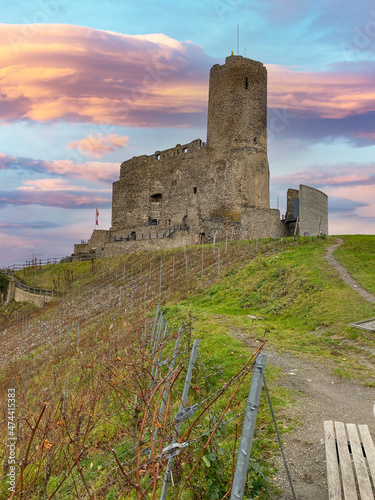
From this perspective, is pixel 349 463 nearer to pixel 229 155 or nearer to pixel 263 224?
pixel 263 224

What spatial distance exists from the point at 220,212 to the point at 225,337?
108 feet

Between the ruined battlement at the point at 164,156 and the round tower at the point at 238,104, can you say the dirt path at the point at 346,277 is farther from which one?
the ruined battlement at the point at 164,156

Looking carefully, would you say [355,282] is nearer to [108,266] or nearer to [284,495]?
[284,495]

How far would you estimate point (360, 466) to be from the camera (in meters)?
4.30

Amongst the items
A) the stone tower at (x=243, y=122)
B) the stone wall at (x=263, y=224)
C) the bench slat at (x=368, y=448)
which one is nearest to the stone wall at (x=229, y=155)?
the stone tower at (x=243, y=122)

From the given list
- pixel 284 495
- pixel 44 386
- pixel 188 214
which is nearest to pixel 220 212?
pixel 188 214

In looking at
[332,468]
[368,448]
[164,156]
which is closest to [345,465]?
[332,468]

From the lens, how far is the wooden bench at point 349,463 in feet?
13.1

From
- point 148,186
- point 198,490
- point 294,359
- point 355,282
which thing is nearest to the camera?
point 198,490

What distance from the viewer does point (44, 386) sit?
12945 millimetres

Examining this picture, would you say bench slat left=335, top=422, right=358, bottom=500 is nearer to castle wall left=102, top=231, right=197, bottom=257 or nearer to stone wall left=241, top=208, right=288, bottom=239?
stone wall left=241, top=208, right=288, bottom=239

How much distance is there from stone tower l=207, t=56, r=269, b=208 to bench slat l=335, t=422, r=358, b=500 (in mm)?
38963

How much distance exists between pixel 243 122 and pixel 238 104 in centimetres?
193

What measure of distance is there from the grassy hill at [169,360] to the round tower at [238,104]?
1700cm
